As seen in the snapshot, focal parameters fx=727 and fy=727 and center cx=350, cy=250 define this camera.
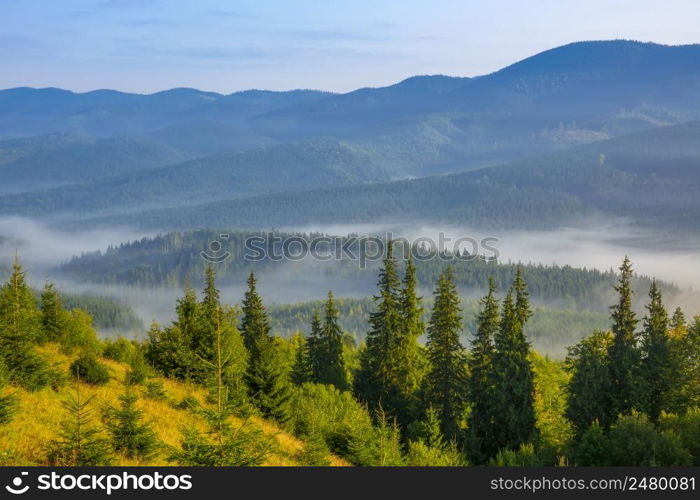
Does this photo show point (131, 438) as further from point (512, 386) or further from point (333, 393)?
point (333, 393)

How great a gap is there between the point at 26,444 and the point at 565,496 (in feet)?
56.7

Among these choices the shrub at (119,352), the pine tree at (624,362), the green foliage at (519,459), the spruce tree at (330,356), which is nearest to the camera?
the green foliage at (519,459)

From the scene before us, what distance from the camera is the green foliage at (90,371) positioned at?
35125 mm

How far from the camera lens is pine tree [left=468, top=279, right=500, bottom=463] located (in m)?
51.1

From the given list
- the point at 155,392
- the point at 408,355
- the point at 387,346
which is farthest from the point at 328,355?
the point at 155,392

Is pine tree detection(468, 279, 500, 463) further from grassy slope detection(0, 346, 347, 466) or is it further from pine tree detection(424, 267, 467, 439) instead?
grassy slope detection(0, 346, 347, 466)

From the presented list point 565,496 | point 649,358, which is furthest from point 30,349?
point 649,358

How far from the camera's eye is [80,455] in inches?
867

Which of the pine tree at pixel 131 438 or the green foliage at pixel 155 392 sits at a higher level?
the pine tree at pixel 131 438

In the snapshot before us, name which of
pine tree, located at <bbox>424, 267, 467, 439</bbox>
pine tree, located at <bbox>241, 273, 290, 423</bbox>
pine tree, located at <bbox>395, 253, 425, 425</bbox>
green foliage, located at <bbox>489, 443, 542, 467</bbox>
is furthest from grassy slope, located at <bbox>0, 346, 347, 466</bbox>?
pine tree, located at <bbox>395, 253, 425, 425</bbox>

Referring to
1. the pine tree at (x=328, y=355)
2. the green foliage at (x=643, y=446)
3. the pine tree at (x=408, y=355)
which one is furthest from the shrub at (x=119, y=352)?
the green foliage at (x=643, y=446)

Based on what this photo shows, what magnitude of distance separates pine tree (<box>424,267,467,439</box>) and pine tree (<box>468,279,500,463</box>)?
1419mm

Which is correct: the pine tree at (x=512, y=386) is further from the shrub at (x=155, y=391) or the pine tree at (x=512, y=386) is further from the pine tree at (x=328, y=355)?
the shrub at (x=155, y=391)

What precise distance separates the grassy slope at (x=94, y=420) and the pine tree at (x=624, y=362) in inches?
945
